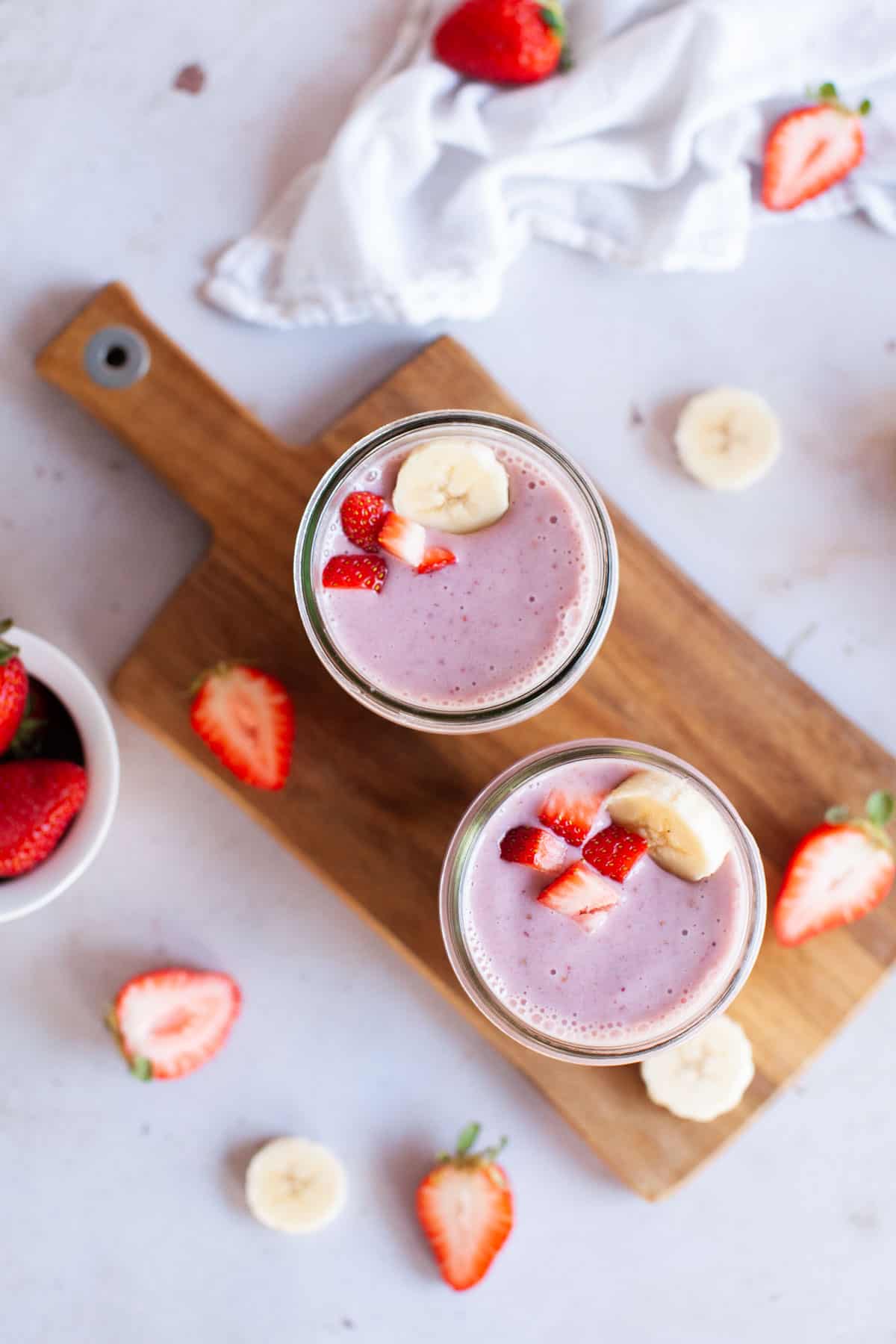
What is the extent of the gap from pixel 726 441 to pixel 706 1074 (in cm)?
86

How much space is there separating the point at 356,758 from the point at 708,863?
477 millimetres

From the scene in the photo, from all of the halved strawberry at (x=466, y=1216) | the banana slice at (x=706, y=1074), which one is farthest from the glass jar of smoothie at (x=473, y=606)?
the halved strawberry at (x=466, y=1216)

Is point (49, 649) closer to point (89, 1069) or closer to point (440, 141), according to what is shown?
point (89, 1069)

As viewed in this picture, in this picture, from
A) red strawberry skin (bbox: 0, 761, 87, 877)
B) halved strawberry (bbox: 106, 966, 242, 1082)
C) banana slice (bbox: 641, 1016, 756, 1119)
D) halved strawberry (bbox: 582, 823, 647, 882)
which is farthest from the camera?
halved strawberry (bbox: 106, 966, 242, 1082)

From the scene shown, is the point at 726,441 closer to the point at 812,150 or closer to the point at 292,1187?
the point at 812,150

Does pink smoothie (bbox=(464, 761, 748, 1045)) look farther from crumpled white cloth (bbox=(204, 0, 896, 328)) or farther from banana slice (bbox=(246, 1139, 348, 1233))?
crumpled white cloth (bbox=(204, 0, 896, 328))

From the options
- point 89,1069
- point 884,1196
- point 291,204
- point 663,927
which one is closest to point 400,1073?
point 89,1069

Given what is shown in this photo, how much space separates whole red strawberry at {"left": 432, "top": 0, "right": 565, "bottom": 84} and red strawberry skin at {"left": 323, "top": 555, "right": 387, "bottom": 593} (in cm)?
75

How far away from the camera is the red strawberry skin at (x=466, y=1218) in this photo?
5.29 ft

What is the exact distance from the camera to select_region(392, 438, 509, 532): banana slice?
1.28 metres

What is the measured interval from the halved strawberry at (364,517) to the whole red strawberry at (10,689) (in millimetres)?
422

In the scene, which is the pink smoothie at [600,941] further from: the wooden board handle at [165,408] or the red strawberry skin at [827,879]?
the wooden board handle at [165,408]

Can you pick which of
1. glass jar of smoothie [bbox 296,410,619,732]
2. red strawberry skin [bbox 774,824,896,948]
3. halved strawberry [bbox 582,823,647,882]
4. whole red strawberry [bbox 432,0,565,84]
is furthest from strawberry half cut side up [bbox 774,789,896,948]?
whole red strawberry [bbox 432,0,565,84]

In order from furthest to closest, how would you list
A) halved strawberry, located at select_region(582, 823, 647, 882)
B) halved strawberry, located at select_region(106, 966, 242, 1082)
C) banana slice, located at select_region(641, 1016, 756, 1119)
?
halved strawberry, located at select_region(106, 966, 242, 1082) → banana slice, located at select_region(641, 1016, 756, 1119) → halved strawberry, located at select_region(582, 823, 647, 882)
